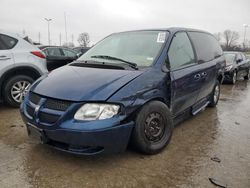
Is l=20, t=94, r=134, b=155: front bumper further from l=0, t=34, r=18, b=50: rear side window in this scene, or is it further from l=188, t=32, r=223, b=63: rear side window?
l=0, t=34, r=18, b=50: rear side window

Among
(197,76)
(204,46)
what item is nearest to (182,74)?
(197,76)

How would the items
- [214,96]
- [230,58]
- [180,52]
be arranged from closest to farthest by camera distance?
[180,52], [214,96], [230,58]

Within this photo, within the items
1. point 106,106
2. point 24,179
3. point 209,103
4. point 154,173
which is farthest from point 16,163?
point 209,103

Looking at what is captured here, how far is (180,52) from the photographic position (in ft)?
13.3

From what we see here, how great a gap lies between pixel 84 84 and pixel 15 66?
3007mm

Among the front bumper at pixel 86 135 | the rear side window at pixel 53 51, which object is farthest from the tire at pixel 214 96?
the rear side window at pixel 53 51

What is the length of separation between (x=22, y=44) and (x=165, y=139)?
385 cm

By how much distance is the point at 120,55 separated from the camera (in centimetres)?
390

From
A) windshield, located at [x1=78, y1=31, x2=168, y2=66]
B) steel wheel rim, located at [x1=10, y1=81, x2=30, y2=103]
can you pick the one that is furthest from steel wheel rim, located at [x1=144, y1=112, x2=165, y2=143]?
steel wheel rim, located at [x1=10, y1=81, x2=30, y2=103]

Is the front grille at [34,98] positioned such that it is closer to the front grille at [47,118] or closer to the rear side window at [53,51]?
the front grille at [47,118]

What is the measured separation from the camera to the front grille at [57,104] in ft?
9.39

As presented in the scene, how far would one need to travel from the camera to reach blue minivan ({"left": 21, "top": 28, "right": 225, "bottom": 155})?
2.81 meters

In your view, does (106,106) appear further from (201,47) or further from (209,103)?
(209,103)

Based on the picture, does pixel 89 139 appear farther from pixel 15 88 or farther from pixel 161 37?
pixel 15 88
